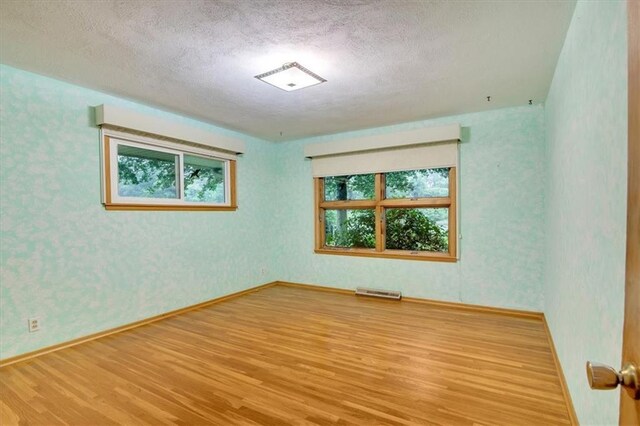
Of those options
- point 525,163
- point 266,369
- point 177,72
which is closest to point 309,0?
point 177,72

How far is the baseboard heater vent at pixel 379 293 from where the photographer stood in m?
4.34

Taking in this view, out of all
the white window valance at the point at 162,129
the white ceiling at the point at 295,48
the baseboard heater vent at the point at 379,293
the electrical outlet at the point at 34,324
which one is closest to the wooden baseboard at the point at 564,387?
the baseboard heater vent at the point at 379,293

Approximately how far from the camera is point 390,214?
4582 millimetres

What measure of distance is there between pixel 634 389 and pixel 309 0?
2.07 m

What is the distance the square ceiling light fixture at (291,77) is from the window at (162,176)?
1.78m

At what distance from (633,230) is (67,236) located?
3.78m

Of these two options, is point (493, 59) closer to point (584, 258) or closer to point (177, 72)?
point (584, 258)

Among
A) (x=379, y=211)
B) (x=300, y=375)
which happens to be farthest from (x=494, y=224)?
(x=300, y=375)

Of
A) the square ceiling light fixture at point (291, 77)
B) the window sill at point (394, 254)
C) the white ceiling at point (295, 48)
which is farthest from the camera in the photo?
the window sill at point (394, 254)

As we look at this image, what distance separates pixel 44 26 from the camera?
6.67ft

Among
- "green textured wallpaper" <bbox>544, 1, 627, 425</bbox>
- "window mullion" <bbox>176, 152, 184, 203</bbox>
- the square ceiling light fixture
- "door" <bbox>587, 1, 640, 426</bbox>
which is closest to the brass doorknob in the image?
"door" <bbox>587, 1, 640, 426</bbox>

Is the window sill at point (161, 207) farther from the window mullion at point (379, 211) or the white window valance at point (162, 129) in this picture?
the window mullion at point (379, 211)

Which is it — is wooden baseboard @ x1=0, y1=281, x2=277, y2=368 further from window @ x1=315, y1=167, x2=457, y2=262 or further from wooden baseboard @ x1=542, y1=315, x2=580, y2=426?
wooden baseboard @ x1=542, y1=315, x2=580, y2=426

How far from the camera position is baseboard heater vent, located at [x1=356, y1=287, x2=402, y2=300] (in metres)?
4.34
